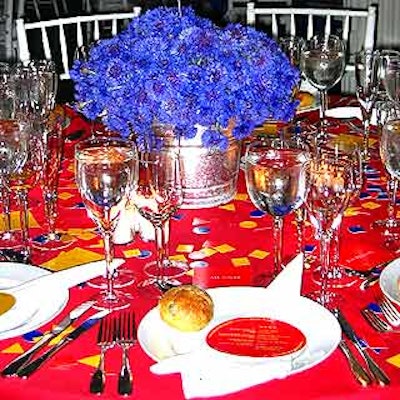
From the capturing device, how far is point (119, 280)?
1311 millimetres

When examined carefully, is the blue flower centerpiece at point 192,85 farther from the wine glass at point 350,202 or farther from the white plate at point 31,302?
the white plate at point 31,302

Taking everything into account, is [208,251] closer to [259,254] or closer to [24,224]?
[259,254]

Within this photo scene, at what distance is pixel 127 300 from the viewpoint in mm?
1247

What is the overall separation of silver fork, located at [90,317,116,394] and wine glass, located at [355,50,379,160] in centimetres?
81

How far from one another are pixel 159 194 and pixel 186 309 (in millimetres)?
212

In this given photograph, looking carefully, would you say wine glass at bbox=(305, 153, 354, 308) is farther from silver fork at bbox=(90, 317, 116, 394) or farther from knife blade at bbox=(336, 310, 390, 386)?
silver fork at bbox=(90, 317, 116, 394)

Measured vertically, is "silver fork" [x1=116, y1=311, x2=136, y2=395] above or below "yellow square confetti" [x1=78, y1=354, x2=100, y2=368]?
above

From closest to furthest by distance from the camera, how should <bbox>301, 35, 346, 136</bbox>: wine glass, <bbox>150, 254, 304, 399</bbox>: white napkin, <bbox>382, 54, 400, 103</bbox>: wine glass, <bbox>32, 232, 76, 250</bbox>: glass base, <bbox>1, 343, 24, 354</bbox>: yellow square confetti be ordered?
1. <bbox>150, 254, 304, 399</bbox>: white napkin
2. <bbox>1, 343, 24, 354</bbox>: yellow square confetti
3. <bbox>32, 232, 76, 250</bbox>: glass base
4. <bbox>382, 54, 400, 103</bbox>: wine glass
5. <bbox>301, 35, 346, 136</bbox>: wine glass

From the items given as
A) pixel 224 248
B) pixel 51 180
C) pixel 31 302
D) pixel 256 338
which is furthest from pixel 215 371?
pixel 51 180

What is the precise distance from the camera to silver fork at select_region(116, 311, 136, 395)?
40.0 inches

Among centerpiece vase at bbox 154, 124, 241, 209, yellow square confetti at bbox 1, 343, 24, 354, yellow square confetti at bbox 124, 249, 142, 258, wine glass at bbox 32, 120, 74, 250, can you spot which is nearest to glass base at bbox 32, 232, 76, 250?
wine glass at bbox 32, 120, 74, 250

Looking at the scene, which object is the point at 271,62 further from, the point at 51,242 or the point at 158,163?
the point at 51,242

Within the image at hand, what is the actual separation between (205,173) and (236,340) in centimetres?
48

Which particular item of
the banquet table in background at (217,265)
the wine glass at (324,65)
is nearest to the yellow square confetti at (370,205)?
the banquet table in background at (217,265)
